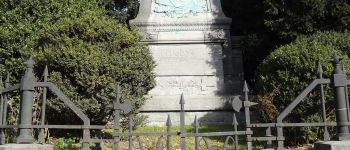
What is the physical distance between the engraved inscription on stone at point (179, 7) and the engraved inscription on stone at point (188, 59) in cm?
127

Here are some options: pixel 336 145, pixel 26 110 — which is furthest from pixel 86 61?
pixel 336 145

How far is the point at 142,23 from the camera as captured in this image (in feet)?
47.5

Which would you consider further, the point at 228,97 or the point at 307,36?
the point at 228,97

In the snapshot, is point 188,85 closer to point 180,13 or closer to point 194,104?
point 194,104

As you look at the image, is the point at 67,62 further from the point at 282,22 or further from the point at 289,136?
the point at 282,22

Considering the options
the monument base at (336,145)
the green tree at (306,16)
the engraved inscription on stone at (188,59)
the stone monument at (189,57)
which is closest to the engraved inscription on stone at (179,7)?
the stone monument at (189,57)

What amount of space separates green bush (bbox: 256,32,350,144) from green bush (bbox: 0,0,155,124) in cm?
297

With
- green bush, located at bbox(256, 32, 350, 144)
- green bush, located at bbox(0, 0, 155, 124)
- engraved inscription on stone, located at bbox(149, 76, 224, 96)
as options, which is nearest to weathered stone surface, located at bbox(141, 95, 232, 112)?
engraved inscription on stone, located at bbox(149, 76, 224, 96)

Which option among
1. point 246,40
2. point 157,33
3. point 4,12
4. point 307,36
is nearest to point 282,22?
point 307,36

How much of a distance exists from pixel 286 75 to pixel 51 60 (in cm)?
550

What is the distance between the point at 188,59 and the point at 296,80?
5.07 m

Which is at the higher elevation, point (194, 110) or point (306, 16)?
point (306, 16)

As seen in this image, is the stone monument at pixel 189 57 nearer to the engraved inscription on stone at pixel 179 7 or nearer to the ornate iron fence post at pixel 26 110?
the engraved inscription on stone at pixel 179 7

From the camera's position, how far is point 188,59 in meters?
14.1
